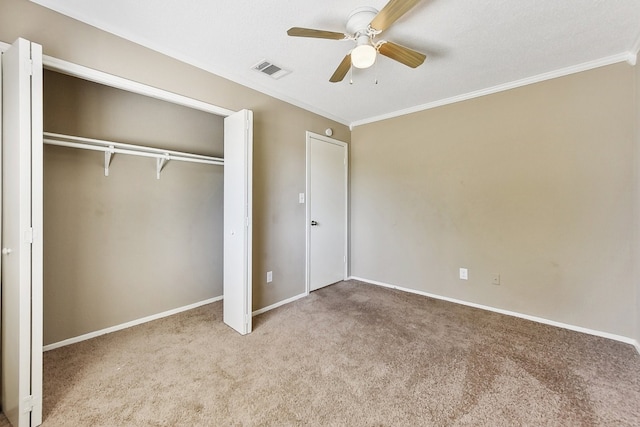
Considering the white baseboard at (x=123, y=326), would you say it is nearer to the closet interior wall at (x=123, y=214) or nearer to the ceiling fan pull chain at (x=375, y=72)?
the closet interior wall at (x=123, y=214)

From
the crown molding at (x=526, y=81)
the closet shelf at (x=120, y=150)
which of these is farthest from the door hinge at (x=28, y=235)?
the crown molding at (x=526, y=81)

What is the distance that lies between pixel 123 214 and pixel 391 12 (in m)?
2.85

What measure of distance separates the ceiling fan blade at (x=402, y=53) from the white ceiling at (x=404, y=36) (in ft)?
0.67

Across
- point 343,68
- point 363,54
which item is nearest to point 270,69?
point 343,68

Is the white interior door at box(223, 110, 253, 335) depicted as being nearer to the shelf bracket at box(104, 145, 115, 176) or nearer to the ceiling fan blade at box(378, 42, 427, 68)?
the shelf bracket at box(104, 145, 115, 176)

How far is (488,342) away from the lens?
236 cm

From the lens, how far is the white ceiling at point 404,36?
5.82 ft

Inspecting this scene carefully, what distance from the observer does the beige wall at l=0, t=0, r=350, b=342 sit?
5.71 feet

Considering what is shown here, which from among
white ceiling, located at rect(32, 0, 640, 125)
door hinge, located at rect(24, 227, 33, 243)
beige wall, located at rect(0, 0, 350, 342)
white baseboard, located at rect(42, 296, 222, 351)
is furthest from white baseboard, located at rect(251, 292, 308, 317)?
white ceiling, located at rect(32, 0, 640, 125)

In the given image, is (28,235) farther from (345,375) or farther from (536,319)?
(536,319)

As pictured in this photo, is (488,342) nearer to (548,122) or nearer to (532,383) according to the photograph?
(532,383)

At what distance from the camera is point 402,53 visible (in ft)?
6.34

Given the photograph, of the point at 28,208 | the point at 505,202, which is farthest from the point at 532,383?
the point at 28,208

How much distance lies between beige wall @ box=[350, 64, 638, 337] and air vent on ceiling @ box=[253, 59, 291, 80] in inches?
72.1
